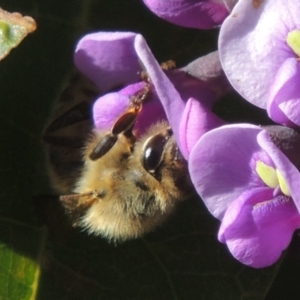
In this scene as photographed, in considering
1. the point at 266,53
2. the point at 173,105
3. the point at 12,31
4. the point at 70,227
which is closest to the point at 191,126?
the point at 173,105

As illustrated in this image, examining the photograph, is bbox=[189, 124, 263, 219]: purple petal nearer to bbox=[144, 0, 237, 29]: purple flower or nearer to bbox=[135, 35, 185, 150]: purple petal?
bbox=[135, 35, 185, 150]: purple petal

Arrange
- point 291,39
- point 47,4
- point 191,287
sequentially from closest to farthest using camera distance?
1. point 291,39
2. point 47,4
3. point 191,287

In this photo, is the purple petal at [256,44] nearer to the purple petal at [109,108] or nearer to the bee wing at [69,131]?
the purple petal at [109,108]

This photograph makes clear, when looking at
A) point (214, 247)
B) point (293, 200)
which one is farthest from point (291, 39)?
point (214, 247)

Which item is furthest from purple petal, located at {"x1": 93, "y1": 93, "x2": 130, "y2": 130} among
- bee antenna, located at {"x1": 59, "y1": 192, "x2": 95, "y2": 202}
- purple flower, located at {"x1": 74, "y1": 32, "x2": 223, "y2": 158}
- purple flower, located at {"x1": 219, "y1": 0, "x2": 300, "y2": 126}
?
purple flower, located at {"x1": 219, "y1": 0, "x2": 300, "y2": 126}

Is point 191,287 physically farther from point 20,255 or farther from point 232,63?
point 232,63

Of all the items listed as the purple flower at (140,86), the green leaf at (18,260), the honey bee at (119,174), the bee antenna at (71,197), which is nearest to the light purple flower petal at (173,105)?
the purple flower at (140,86)

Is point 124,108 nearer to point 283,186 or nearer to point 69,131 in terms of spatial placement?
point 69,131
